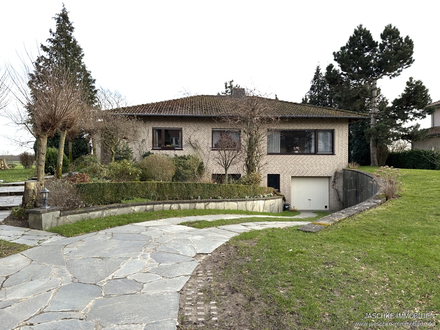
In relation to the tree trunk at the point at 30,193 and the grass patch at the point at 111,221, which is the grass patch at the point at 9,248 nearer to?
the grass patch at the point at 111,221

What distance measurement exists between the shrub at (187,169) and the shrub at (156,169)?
1.10 m

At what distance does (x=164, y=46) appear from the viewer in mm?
13070

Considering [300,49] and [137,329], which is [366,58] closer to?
[300,49]

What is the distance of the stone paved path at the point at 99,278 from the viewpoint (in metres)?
2.78

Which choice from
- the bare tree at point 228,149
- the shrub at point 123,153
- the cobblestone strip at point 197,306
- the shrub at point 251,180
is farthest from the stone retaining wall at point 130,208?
the shrub at point 123,153

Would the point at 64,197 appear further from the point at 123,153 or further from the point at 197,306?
the point at 123,153

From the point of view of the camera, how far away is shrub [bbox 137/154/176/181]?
476 inches

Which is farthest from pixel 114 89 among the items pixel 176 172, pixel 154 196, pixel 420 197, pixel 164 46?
pixel 420 197

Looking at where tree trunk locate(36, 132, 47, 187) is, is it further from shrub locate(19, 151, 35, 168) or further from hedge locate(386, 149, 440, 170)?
hedge locate(386, 149, 440, 170)

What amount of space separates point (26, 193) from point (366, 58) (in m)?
24.6

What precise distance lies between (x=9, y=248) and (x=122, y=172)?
6.73 m

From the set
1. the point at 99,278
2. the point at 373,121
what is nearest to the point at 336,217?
the point at 99,278

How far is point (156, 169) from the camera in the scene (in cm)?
1209

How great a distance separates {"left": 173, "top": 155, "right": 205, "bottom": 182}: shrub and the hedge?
14.3 m
